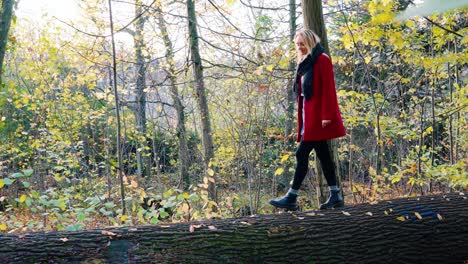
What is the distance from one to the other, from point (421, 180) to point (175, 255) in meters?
4.12

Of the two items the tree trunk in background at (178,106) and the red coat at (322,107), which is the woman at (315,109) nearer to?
the red coat at (322,107)

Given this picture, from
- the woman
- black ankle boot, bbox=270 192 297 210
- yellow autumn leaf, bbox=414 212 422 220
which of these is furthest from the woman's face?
yellow autumn leaf, bbox=414 212 422 220

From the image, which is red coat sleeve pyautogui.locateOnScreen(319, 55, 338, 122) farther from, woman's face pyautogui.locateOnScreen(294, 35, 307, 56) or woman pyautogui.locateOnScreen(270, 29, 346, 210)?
woman's face pyautogui.locateOnScreen(294, 35, 307, 56)

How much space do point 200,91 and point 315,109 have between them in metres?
3.81

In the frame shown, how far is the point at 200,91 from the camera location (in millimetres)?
7348

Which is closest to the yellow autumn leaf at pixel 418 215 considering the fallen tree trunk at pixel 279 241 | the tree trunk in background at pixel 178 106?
the fallen tree trunk at pixel 279 241

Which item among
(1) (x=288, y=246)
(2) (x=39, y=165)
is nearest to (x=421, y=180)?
(1) (x=288, y=246)

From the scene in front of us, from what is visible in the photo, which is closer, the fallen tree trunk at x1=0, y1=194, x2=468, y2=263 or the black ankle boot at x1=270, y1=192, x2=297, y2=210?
the fallen tree trunk at x1=0, y1=194, x2=468, y2=263

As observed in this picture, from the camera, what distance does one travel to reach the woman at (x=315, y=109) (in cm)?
377

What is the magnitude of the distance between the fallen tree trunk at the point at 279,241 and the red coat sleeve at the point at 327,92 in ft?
3.07

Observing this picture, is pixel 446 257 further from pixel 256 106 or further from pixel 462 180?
pixel 256 106

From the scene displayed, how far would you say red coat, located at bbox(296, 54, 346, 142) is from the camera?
3.75 meters

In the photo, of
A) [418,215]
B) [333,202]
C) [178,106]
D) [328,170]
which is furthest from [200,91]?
[418,215]

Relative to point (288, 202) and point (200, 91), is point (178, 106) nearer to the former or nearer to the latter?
point (200, 91)
